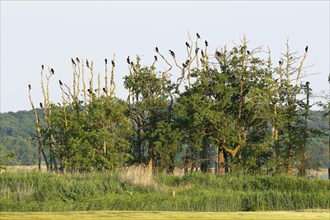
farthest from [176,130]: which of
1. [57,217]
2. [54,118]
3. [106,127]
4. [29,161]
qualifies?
[29,161]

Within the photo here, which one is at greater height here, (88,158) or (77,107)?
(77,107)

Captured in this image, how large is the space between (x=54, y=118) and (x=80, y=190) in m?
17.7

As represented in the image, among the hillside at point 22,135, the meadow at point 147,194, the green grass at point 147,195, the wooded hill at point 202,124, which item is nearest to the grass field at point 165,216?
the meadow at point 147,194

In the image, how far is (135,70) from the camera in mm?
43031

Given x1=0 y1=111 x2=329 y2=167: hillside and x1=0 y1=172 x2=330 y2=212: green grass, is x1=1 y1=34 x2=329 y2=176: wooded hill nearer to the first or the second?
x1=0 y1=172 x2=330 y2=212: green grass

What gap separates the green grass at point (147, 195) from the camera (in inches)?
908

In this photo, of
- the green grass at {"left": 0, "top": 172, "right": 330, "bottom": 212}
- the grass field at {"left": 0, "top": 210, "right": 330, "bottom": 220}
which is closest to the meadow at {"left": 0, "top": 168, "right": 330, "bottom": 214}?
the green grass at {"left": 0, "top": 172, "right": 330, "bottom": 212}

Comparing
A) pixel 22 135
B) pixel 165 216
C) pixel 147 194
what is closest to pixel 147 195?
Result: pixel 147 194

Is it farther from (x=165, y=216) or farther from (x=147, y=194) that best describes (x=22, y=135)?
(x=165, y=216)

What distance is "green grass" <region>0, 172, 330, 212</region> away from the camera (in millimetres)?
23062

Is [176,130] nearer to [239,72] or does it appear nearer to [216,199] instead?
[239,72]

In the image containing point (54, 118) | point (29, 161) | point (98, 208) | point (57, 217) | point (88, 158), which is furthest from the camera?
point (29, 161)

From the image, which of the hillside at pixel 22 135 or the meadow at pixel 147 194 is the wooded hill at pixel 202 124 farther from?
the hillside at pixel 22 135

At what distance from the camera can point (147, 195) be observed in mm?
24766
